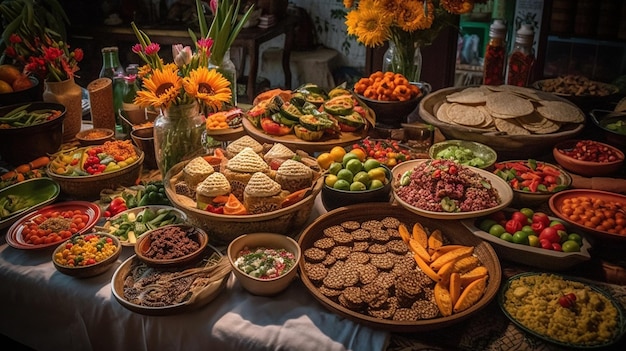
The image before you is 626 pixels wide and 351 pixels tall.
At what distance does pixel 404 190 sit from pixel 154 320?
1.08 m

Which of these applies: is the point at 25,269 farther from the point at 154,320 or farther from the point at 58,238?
the point at 154,320

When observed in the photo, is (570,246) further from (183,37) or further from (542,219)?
(183,37)

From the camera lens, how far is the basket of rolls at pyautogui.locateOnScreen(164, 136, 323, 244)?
6.59 feet

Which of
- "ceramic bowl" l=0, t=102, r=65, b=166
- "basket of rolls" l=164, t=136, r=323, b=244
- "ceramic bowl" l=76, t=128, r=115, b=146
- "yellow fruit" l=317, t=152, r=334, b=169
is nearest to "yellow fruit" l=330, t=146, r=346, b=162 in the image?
"yellow fruit" l=317, t=152, r=334, b=169

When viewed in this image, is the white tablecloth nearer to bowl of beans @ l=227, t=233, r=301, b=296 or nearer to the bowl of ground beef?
bowl of beans @ l=227, t=233, r=301, b=296

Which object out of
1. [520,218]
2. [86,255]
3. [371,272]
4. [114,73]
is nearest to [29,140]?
[114,73]

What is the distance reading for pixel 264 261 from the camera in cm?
186

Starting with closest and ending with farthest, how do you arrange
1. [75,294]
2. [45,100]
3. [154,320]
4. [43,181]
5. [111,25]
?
[154,320]
[75,294]
[43,181]
[45,100]
[111,25]

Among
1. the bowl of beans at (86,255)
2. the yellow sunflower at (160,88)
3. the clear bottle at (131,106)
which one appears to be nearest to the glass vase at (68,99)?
the clear bottle at (131,106)

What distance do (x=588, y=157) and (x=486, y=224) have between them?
820 mm

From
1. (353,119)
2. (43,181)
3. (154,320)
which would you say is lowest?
(154,320)

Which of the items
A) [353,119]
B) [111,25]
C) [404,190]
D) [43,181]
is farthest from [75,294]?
[111,25]

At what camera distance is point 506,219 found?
214cm

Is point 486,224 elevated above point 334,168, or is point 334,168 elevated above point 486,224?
point 334,168
